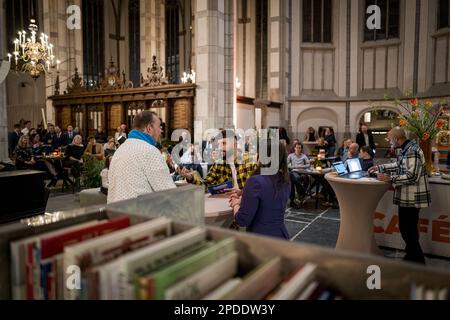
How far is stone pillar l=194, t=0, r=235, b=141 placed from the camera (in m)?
9.86

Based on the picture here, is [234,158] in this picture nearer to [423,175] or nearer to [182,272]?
[423,175]

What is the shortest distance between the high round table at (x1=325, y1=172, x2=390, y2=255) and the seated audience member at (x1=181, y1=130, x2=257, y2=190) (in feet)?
3.09

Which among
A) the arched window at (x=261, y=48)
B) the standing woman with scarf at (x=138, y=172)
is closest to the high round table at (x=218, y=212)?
the standing woman with scarf at (x=138, y=172)

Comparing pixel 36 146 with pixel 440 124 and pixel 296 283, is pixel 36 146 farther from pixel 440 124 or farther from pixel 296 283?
pixel 296 283

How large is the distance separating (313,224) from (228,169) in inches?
92.5

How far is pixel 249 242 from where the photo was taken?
1.07 m

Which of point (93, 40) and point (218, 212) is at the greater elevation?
point (93, 40)

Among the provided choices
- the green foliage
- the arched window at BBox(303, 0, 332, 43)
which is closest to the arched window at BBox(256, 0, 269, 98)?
the arched window at BBox(303, 0, 332, 43)

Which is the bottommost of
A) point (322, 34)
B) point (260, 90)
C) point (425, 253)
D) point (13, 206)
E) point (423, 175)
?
point (425, 253)

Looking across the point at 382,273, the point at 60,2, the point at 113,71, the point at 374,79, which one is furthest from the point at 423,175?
the point at 60,2

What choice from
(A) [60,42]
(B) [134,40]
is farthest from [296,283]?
(B) [134,40]

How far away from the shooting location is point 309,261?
1.00 meters

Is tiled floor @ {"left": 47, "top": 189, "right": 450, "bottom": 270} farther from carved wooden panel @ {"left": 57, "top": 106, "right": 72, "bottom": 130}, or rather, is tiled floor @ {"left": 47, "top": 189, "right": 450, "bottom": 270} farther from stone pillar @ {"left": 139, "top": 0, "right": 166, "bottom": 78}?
stone pillar @ {"left": 139, "top": 0, "right": 166, "bottom": 78}
